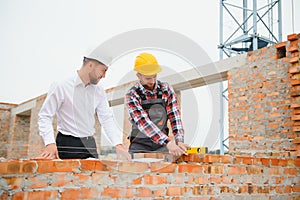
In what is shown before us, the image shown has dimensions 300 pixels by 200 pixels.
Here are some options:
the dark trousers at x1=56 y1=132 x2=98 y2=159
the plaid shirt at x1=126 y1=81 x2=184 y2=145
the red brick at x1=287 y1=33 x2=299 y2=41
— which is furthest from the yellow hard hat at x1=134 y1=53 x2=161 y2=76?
the red brick at x1=287 y1=33 x2=299 y2=41

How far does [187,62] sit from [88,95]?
883 millimetres

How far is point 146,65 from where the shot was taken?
2469 millimetres

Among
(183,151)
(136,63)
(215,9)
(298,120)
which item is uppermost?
(215,9)

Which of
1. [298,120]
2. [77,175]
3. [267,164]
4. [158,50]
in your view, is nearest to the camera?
[77,175]

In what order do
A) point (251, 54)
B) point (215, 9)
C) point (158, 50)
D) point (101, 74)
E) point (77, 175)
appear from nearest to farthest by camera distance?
1. point (77, 175)
2. point (101, 74)
3. point (158, 50)
4. point (251, 54)
5. point (215, 9)

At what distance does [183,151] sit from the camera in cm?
240

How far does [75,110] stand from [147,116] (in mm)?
529

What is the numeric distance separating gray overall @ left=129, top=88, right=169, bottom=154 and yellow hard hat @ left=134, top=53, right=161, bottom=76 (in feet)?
0.56

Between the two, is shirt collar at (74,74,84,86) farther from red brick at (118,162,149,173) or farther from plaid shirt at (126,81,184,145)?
red brick at (118,162,149,173)

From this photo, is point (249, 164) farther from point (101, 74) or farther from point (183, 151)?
point (101, 74)

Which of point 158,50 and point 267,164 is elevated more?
point 158,50

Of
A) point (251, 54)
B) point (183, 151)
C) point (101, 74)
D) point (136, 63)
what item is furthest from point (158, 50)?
point (251, 54)

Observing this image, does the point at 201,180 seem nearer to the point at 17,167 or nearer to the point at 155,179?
the point at 155,179

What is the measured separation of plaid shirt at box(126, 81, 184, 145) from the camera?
2393mm
